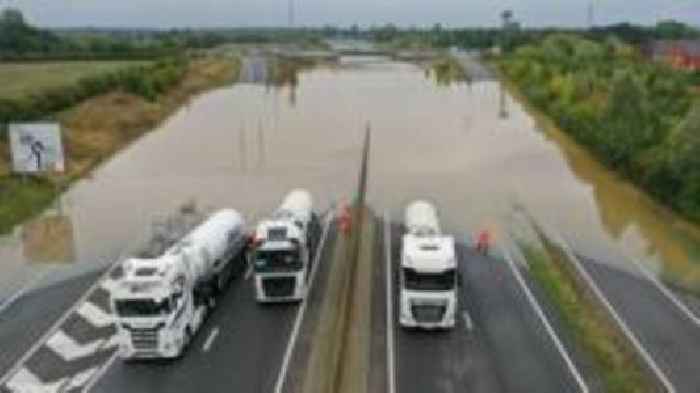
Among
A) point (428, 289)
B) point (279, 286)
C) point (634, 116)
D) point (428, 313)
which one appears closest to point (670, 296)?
point (428, 313)

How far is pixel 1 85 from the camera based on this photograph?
4355 inches

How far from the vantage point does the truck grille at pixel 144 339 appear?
3366cm

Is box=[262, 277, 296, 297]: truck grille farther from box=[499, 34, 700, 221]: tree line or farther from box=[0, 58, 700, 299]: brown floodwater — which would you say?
box=[499, 34, 700, 221]: tree line

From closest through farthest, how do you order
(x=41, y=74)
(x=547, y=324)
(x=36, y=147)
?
1. (x=547, y=324)
2. (x=36, y=147)
3. (x=41, y=74)

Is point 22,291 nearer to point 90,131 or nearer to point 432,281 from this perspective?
point 432,281

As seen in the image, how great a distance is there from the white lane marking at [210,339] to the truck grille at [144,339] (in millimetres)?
2688

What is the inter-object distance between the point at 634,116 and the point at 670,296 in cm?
3167

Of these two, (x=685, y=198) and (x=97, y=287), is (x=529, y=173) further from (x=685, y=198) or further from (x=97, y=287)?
(x=97, y=287)

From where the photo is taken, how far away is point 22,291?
44438 millimetres

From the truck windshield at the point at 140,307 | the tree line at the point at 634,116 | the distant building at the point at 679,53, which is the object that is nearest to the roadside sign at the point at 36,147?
the truck windshield at the point at 140,307

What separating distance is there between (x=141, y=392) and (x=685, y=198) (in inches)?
1439

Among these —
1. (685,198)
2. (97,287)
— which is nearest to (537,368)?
(97,287)

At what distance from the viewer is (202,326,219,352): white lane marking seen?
36281 millimetres

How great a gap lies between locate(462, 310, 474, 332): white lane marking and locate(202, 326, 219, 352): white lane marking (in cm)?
966
